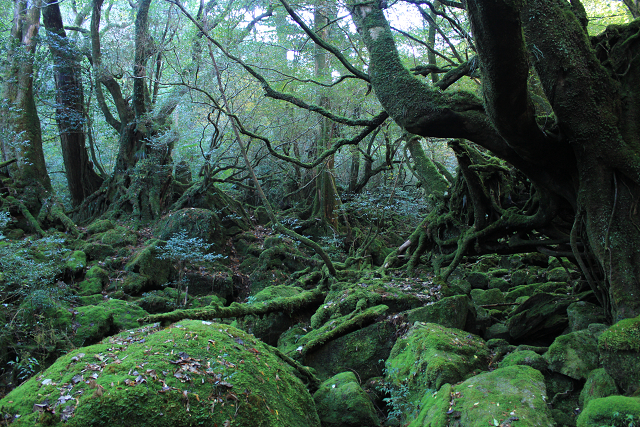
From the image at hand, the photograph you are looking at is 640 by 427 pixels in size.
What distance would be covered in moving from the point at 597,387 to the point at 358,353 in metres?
2.78

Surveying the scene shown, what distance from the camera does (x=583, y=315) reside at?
477 cm

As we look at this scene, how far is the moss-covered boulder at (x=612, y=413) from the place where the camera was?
2.45m

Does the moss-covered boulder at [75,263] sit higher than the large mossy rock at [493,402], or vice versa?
the moss-covered boulder at [75,263]

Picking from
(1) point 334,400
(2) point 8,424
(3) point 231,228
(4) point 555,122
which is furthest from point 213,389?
(3) point 231,228

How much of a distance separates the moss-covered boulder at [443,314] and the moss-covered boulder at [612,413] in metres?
2.72

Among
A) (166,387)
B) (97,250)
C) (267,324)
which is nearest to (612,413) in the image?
(166,387)

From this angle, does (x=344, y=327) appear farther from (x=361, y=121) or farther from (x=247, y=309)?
(x=361, y=121)

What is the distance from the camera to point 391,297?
6.28 metres

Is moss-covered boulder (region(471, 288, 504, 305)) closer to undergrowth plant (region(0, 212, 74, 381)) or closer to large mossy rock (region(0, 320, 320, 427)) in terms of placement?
large mossy rock (region(0, 320, 320, 427))

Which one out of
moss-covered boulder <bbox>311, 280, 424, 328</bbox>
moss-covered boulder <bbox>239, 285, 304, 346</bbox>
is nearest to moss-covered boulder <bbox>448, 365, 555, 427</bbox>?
moss-covered boulder <bbox>311, 280, 424, 328</bbox>

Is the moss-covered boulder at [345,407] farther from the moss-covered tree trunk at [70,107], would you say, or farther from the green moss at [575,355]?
the moss-covered tree trunk at [70,107]

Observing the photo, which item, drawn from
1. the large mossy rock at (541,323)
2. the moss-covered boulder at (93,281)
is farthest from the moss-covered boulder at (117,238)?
the large mossy rock at (541,323)

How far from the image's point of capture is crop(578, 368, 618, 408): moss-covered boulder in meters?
3.18

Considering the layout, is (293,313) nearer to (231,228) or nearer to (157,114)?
(231,228)
